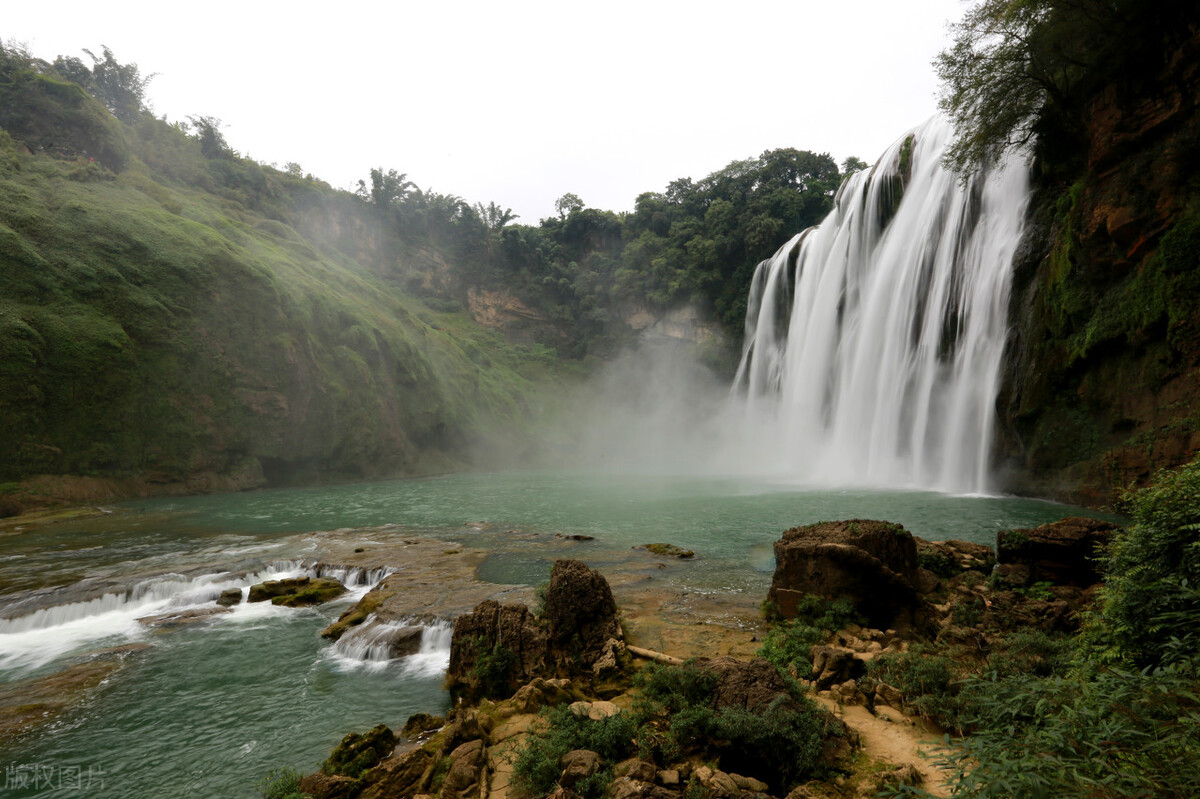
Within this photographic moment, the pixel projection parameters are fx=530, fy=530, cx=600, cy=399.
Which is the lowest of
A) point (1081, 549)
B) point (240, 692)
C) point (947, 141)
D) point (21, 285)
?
point (240, 692)

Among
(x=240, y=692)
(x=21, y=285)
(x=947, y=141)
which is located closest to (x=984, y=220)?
(x=947, y=141)

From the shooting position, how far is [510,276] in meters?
66.4

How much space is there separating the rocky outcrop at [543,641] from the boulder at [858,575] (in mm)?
2854

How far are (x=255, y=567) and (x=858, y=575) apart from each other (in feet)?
42.9

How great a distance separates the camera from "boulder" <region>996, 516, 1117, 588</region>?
841cm

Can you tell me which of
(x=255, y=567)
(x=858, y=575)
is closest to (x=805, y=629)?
(x=858, y=575)

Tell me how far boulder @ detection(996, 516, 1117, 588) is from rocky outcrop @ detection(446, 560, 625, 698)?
7.14 m

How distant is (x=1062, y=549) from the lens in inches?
338

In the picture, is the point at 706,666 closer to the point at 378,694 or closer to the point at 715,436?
the point at 378,694

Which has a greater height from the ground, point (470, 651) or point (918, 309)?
point (918, 309)

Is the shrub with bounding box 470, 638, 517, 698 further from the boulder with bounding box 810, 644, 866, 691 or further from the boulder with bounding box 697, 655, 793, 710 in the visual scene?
the boulder with bounding box 810, 644, 866, 691

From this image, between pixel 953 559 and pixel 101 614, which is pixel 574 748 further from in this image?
pixel 101 614

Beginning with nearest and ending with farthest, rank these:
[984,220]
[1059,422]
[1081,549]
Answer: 1. [1081,549]
2. [1059,422]
3. [984,220]

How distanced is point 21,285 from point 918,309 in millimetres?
40464
